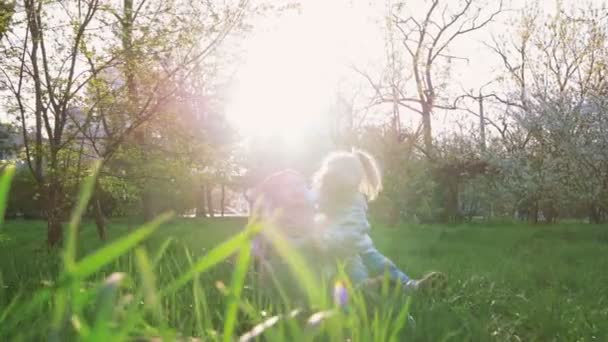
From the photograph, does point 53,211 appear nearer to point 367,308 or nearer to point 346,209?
point 346,209

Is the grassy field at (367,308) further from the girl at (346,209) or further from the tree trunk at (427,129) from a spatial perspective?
the tree trunk at (427,129)

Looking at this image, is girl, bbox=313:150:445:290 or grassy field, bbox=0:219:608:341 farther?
girl, bbox=313:150:445:290

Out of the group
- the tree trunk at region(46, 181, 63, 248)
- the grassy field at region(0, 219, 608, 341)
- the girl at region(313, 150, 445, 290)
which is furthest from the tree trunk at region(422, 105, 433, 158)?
the girl at region(313, 150, 445, 290)

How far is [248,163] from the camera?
4072cm

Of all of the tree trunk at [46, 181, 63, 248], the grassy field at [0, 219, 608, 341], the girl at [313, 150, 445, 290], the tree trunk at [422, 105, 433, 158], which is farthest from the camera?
the tree trunk at [422, 105, 433, 158]

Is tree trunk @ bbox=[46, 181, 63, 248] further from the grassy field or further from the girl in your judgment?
the girl

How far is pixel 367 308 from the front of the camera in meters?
2.87

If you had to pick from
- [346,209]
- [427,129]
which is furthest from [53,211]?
[427,129]

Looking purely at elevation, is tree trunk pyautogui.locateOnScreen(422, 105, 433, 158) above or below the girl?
above

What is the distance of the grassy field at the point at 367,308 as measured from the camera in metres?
0.88

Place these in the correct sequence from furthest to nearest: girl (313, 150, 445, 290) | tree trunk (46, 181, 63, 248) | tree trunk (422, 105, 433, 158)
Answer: tree trunk (422, 105, 433, 158) → tree trunk (46, 181, 63, 248) → girl (313, 150, 445, 290)

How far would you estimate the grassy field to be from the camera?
2.89 feet

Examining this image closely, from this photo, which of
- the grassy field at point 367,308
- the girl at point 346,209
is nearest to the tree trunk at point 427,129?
the grassy field at point 367,308

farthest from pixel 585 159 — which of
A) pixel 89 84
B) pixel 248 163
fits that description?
pixel 248 163
